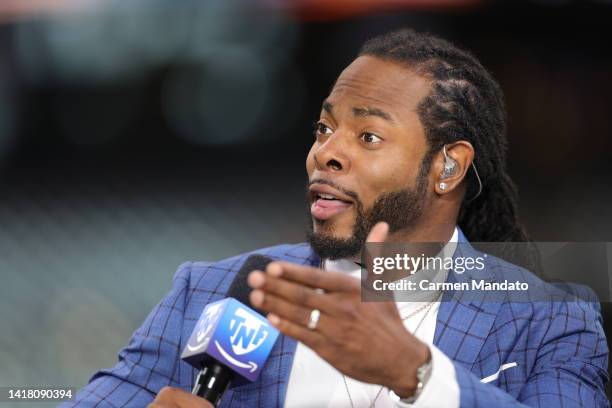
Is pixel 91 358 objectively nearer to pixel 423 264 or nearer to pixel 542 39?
pixel 423 264

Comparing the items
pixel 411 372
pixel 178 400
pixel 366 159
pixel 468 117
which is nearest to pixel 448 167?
pixel 468 117

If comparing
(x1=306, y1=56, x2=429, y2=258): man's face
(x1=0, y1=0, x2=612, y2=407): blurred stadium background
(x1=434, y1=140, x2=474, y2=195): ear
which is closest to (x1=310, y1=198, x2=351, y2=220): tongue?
(x1=306, y1=56, x2=429, y2=258): man's face

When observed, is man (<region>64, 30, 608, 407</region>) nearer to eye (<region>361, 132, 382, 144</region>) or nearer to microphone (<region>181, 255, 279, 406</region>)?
eye (<region>361, 132, 382, 144</region>)

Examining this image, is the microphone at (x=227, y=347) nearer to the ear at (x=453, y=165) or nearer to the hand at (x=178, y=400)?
the hand at (x=178, y=400)

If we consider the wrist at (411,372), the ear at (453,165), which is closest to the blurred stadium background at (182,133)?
the ear at (453,165)

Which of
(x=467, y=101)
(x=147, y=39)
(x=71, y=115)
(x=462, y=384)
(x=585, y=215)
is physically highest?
(x=147, y=39)

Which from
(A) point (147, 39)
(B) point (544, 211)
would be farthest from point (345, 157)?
(A) point (147, 39)

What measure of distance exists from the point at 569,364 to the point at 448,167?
53cm

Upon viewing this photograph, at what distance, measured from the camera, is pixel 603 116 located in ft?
10.0

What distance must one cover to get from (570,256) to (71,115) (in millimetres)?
2078

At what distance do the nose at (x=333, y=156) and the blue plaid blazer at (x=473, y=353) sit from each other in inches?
14.2

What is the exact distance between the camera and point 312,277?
1.14 m

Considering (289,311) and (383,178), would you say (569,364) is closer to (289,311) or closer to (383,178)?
(383,178)

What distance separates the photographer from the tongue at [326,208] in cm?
180
